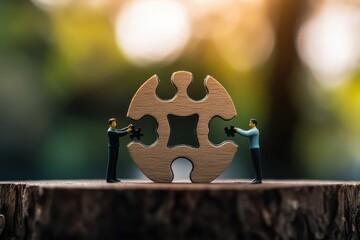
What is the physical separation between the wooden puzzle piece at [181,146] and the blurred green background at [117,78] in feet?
32.9

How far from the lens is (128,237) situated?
394cm

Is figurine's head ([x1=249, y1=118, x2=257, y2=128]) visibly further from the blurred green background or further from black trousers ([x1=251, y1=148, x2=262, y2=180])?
the blurred green background

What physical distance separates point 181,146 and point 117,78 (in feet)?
42.6

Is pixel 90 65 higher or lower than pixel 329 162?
higher

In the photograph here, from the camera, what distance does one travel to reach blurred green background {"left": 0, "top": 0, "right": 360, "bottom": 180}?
622 inches

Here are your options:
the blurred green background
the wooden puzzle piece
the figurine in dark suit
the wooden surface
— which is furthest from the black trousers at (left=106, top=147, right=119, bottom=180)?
the blurred green background

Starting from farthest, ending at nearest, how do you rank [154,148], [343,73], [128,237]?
[343,73] < [154,148] < [128,237]

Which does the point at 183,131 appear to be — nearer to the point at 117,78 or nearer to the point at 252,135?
the point at 117,78

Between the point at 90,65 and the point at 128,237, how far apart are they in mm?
14233

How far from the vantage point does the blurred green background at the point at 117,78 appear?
51.9ft

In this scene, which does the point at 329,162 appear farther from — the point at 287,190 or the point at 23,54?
the point at 287,190

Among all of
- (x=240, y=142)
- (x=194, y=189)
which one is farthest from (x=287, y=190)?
(x=240, y=142)

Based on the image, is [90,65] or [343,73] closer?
[343,73]

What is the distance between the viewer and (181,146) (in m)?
4.90
